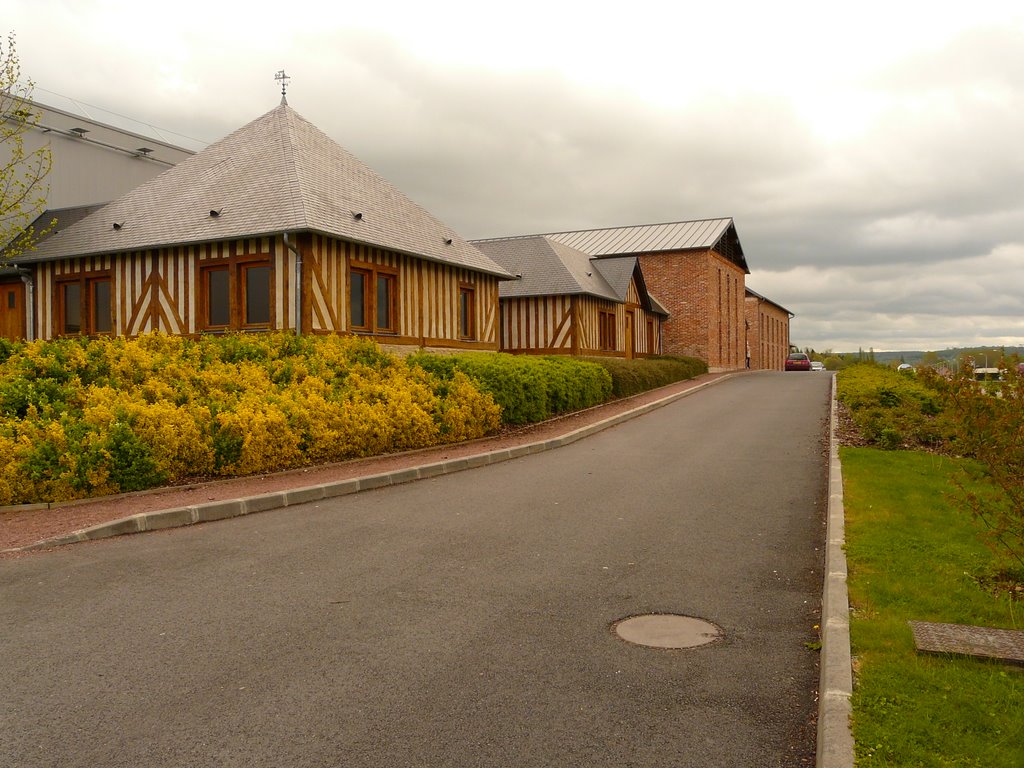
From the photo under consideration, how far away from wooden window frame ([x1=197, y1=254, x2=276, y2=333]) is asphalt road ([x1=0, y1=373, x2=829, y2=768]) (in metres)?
9.31

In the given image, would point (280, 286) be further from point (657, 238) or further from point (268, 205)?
point (657, 238)

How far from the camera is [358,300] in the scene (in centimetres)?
1853

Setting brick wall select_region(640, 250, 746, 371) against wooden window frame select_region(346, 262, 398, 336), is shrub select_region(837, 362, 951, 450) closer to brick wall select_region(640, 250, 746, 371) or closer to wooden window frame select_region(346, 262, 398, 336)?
wooden window frame select_region(346, 262, 398, 336)

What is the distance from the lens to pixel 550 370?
17703 millimetres

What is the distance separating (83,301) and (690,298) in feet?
99.2

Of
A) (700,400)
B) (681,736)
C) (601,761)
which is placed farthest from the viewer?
(700,400)

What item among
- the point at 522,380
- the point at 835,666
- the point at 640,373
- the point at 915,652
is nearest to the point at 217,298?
the point at 522,380

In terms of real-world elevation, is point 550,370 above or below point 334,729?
above

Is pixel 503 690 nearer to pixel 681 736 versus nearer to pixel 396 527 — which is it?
pixel 681 736

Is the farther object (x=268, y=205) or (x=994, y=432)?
(x=268, y=205)

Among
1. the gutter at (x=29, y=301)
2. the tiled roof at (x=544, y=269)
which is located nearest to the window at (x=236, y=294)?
the gutter at (x=29, y=301)

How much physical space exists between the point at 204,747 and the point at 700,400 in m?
20.8

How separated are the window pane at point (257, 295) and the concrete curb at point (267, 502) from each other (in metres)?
7.48

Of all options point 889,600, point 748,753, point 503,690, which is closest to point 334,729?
point 503,690
